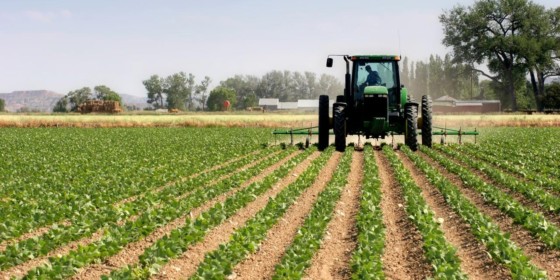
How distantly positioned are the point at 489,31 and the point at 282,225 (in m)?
74.4

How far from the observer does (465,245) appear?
857 centimetres

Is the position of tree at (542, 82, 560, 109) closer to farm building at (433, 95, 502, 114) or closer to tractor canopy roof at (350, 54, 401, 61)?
farm building at (433, 95, 502, 114)

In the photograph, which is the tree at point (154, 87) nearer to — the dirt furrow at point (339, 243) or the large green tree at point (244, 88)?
the large green tree at point (244, 88)

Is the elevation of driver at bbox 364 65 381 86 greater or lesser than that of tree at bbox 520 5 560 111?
lesser

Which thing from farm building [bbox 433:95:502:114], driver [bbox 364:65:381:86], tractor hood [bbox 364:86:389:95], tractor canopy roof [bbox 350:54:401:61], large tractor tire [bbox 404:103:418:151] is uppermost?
tractor canopy roof [bbox 350:54:401:61]

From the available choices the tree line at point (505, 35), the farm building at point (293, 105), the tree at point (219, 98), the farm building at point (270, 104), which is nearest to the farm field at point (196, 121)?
the tree line at point (505, 35)

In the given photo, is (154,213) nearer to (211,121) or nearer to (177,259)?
(177,259)

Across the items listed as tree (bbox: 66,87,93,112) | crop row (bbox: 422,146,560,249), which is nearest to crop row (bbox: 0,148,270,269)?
crop row (bbox: 422,146,560,249)

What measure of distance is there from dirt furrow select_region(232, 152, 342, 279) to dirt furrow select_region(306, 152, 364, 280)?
0.49 metres

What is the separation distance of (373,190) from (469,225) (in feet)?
9.93

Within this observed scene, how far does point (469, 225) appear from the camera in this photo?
31.8 feet

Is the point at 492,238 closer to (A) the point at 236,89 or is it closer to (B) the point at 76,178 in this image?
(B) the point at 76,178

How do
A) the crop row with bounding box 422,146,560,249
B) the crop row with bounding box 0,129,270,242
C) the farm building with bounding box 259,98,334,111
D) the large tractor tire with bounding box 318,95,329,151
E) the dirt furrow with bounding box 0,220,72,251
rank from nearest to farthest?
the crop row with bounding box 422,146,560,249 < the dirt furrow with bounding box 0,220,72,251 < the crop row with bounding box 0,129,270,242 < the large tractor tire with bounding box 318,95,329,151 < the farm building with bounding box 259,98,334,111

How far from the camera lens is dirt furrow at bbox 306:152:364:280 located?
7255 mm
